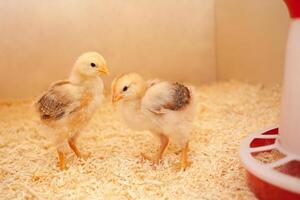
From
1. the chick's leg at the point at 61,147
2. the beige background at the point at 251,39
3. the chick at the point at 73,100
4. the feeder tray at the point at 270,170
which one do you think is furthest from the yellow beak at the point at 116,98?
the beige background at the point at 251,39

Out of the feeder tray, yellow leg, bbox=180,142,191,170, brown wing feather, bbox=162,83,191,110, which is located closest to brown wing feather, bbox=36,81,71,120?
brown wing feather, bbox=162,83,191,110

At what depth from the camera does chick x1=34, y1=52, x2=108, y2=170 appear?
1562 millimetres

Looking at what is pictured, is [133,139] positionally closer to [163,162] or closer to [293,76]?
[163,162]

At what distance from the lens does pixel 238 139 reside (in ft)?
6.05

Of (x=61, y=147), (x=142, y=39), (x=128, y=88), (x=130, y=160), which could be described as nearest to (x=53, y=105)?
(x=61, y=147)

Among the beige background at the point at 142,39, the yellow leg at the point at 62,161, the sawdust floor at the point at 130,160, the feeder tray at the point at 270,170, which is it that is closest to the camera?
the feeder tray at the point at 270,170

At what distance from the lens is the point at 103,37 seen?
282cm

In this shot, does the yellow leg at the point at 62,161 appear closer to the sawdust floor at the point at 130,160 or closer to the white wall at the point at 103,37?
the sawdust floor at the point at 130,160

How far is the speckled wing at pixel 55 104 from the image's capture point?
1555 millimetres

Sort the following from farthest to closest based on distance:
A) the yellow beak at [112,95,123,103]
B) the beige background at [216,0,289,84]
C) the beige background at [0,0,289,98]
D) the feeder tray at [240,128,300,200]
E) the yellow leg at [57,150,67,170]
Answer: the beige background at [0,0,289,98]
the beige background at [216,0,289,84]
the yellow leg at [57,150,67,170]
the yellow beak at [112,95,123,103]
the feeder tray at [240,128,300,200]

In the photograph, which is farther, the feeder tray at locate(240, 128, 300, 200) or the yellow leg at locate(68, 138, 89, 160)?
the yellow leg at locate(68, 138, 89, 160)

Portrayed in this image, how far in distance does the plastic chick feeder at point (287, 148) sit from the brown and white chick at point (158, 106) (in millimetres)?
326

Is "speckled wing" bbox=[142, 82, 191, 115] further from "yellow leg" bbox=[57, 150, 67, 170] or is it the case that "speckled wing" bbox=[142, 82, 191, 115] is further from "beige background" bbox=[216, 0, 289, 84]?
"beige background" bbox=[216, 0, 289, 84]

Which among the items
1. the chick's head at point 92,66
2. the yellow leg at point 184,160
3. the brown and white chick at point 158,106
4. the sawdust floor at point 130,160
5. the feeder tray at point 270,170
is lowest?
the sawdust floor at point 130,160
